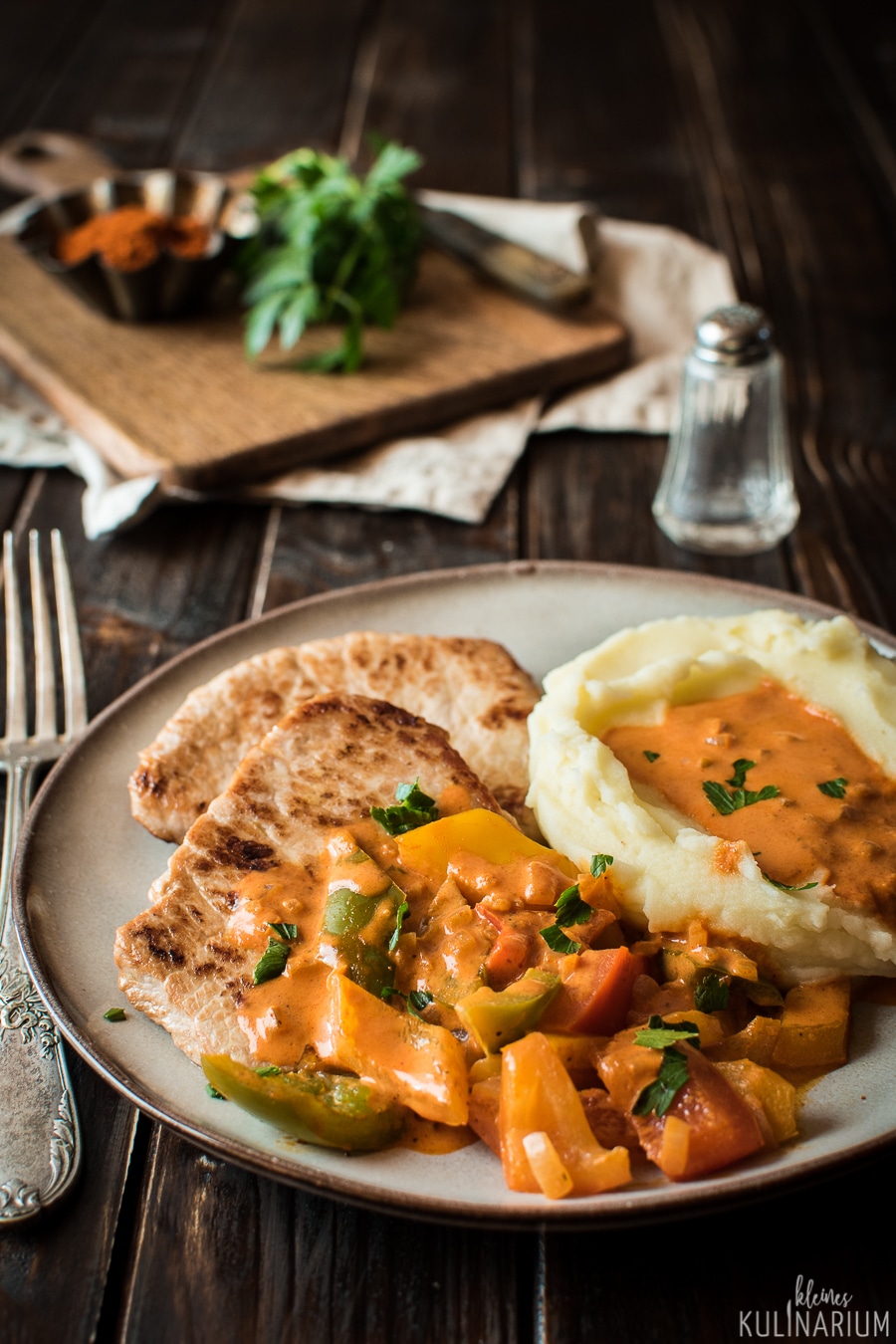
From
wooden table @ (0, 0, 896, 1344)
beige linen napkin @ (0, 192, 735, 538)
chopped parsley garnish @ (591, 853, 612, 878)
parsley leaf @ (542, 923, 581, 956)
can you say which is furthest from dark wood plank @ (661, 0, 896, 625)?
parsley leaf @ (542, 923, 581, 956)

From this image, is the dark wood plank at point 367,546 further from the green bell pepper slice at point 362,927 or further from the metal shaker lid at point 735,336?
the green bell pepper slice at point 362,927

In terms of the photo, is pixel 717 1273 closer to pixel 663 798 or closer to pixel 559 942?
pixel 559 942

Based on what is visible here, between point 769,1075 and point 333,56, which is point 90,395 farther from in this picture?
point 333,56

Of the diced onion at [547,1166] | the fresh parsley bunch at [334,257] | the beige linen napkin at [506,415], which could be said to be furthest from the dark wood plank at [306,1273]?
the fresh parsley bunch at [334,257]

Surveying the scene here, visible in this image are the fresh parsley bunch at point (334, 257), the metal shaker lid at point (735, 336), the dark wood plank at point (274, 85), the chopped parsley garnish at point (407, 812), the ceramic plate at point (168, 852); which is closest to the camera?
the ceramic plate at point (168, 852)

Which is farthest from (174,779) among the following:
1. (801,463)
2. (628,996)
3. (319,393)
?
(801,463)

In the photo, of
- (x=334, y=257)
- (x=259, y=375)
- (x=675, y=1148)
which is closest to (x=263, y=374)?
(x=259, y=375)
